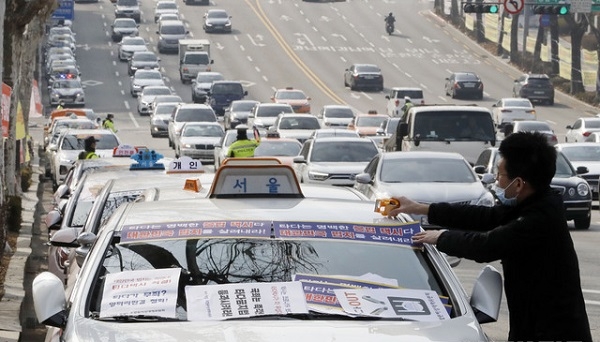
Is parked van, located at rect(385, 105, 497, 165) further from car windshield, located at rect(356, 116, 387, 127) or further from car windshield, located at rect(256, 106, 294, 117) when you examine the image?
car windshield, located at rect(256, 106, 294, 117)

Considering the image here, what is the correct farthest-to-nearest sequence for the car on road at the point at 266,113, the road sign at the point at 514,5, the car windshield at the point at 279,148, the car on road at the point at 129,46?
the car on road at the point at 129,46
the road sign at the point at 514,5
the car on road at the point at 266,113
the car windshield at the point at 279,148

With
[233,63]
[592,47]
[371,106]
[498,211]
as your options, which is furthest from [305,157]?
[592,47]

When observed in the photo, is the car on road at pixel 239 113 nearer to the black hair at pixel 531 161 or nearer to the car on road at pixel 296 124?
the car on road at pixel 296 124

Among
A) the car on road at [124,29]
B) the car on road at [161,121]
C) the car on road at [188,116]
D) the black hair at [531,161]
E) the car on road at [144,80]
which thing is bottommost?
the car on road at [124,29]

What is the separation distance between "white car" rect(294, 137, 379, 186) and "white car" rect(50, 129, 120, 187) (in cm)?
497

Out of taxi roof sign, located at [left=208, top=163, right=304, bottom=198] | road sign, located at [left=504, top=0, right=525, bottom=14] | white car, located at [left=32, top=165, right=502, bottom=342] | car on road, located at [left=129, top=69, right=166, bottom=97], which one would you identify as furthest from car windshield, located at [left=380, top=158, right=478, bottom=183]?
car on road, located at [left=129, top=69, right=166, bottom=97]

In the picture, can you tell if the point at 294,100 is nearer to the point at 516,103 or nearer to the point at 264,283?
the point at 516,103

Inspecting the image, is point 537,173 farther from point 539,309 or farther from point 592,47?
point 592,47

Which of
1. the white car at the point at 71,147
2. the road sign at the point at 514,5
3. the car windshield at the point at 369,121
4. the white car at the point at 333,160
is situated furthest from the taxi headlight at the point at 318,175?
the road sign at the point at 514,5

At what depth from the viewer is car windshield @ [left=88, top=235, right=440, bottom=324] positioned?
6.44 meters

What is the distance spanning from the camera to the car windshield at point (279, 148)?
3403 centimetres

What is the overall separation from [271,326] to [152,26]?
303 ft

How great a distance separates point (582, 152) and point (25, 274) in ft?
58.4

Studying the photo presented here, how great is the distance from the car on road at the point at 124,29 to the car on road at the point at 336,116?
34356mm
